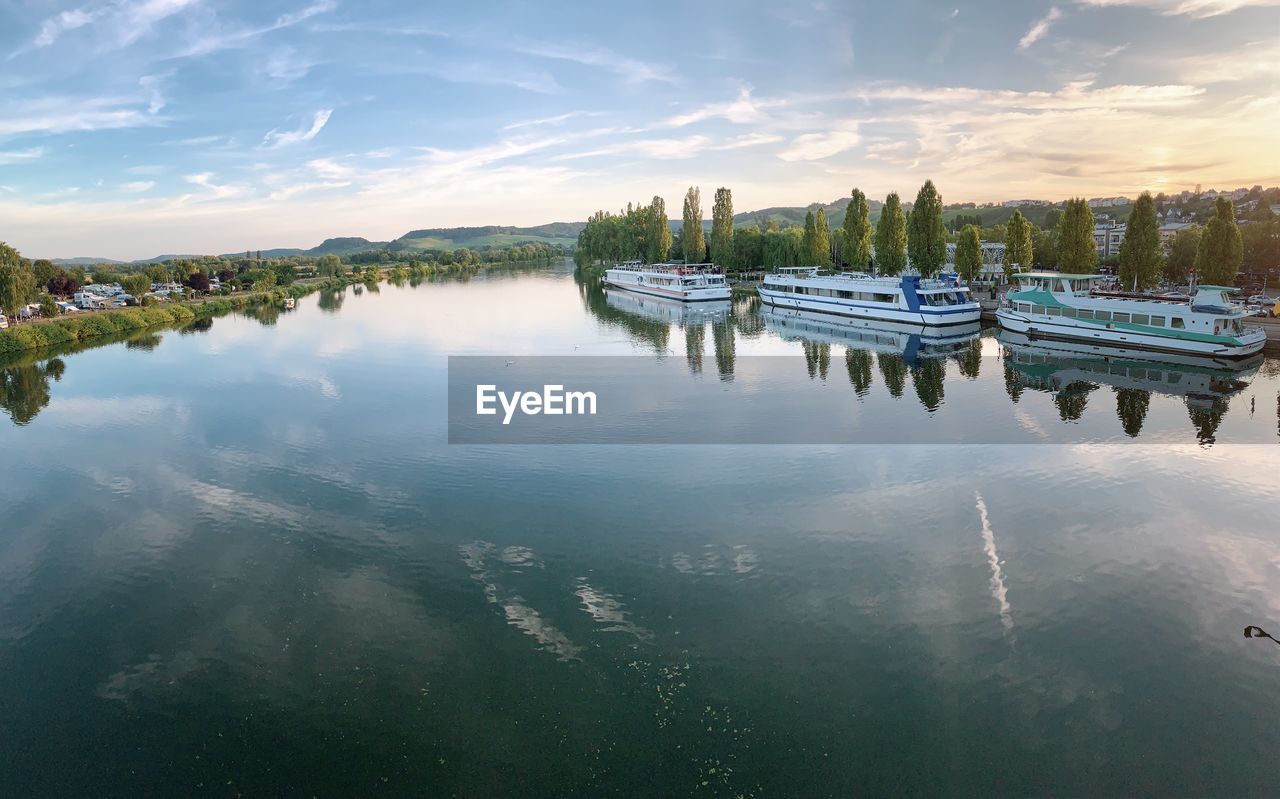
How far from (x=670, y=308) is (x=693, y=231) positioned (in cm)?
3784

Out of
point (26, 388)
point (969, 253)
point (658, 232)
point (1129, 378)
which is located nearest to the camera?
point (1129, 378)

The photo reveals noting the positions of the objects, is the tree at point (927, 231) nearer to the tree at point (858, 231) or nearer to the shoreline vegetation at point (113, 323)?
the tree at point (858, 231)

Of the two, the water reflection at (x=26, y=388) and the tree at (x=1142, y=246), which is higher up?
the tree at (x=1142, y=246)

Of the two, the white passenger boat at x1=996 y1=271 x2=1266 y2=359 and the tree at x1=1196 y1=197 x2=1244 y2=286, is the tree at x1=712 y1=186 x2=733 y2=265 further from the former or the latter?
the tree at x1=1196 y1=197 x2=1244 y2=286

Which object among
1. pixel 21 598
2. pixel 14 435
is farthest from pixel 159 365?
pixel 21 598

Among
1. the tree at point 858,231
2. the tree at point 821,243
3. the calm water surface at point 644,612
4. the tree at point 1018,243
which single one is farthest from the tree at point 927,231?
the calm water surface at point 644,612

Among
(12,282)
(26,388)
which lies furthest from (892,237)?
(12,282)

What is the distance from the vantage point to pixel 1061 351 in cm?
5416

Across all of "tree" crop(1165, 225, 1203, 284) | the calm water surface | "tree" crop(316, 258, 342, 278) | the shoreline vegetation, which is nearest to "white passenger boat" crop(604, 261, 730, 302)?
"tree" crop(1165, 225, 1203, 284)

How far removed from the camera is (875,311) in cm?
7031

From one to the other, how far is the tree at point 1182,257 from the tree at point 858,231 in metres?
31.5

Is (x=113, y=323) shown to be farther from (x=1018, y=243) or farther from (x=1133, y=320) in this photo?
(x=1018, y=243)

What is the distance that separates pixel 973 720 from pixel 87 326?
8954 centimetres

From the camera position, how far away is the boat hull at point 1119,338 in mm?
46844
